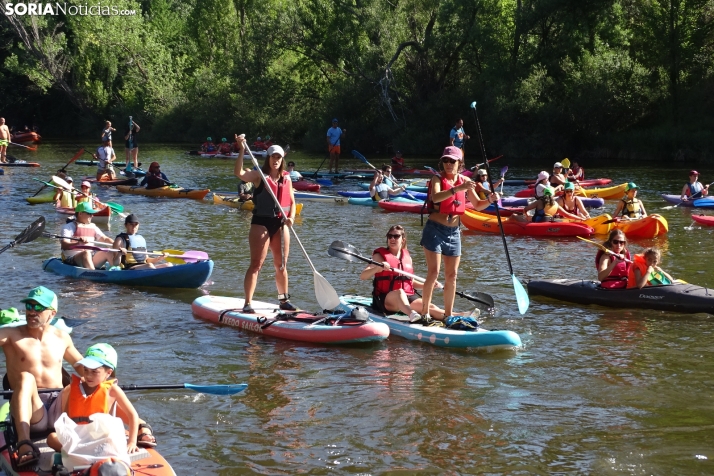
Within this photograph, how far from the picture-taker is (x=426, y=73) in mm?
36156

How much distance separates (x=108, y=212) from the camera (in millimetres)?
16344

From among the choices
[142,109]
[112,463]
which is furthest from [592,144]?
[112,463]

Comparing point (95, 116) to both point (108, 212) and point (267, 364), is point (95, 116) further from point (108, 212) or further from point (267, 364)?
point (267, 364)

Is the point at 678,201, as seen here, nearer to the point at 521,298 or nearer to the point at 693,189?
the point at 693,189

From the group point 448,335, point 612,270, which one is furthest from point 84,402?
point 612,270

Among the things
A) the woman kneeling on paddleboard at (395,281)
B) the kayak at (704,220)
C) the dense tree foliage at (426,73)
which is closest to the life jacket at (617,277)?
the woman kneeling on paddleboard at (395,281)

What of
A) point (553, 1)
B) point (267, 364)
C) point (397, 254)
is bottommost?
point (267, 364)

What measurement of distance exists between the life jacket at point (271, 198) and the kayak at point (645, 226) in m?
7.71

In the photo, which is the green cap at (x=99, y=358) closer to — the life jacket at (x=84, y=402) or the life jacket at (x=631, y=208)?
the life jacket at (x=84, y=402)

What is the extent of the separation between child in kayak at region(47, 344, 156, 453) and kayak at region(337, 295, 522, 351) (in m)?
3.49

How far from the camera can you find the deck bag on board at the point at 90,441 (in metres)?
4.67

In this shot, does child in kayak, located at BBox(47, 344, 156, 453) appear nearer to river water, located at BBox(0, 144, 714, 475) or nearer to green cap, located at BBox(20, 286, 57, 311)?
green cap, located at BBox(20, 286, 57, 311)

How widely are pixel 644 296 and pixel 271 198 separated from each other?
13.1 feet

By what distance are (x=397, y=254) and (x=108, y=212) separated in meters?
9.16
